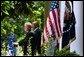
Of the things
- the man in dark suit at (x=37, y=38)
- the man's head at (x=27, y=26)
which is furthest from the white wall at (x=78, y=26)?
the man's head at (x=27, y=26)

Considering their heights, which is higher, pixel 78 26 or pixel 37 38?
pixel 78 26

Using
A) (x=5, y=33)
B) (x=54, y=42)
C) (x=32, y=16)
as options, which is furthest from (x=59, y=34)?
(x=5, y=33)

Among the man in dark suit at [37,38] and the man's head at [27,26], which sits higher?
the man's head at [27,26]

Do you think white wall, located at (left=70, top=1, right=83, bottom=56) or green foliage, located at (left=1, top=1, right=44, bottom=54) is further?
white wall, located at (left=70, top=1, right=83, bottom=56)

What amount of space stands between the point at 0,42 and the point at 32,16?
674 mm

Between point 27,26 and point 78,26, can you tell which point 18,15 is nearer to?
point 27,26

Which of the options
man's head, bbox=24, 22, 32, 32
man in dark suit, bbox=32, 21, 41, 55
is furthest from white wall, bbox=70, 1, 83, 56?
man's head, bbox=24, 22, 32, 32

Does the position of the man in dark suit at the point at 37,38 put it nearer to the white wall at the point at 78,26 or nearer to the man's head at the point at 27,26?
the man's head at the point at 27,26

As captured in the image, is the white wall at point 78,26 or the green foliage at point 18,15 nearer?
the green foliage at point 18,15

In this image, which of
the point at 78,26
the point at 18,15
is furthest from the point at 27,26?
the point at 78,26

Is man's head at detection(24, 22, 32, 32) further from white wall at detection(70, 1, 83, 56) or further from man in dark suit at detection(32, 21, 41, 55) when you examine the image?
white wall at detection(70, 1, 83, 56)

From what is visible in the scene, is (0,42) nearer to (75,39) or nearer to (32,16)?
(32,16)

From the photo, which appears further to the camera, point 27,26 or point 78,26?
point 78,26

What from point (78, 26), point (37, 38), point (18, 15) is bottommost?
point (37, 38)
